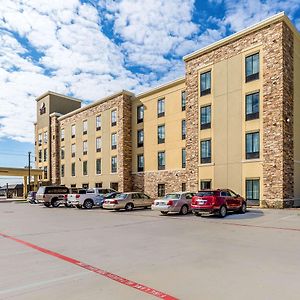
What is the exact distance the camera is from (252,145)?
23.2m

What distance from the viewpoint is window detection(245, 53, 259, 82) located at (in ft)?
76.2

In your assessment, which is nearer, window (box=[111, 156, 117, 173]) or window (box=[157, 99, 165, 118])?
window (box=[157, 99, 165, 118])

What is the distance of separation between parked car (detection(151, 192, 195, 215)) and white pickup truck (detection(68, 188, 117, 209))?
854 centimetres

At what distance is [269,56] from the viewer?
22406mm

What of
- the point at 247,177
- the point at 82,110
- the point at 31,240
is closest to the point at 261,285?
the point at 31,240

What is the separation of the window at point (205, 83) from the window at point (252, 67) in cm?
363

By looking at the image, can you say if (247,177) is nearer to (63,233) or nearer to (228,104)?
(228,104)

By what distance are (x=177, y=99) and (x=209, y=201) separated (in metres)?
16.2

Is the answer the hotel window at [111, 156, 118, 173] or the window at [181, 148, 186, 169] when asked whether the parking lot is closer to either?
the window at [181, 148, 186, 169]

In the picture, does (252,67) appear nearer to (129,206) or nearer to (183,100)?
(183,100)

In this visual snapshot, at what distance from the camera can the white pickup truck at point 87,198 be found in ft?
83.0

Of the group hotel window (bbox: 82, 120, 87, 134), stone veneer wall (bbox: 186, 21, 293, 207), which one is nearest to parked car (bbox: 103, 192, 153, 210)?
stone veneer wall (bbox: 186, 21, 293, 207)

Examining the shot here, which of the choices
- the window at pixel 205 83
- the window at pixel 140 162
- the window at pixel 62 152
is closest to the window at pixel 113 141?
the window at pixel 140 162

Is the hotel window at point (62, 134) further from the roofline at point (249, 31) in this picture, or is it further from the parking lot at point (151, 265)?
the parking lot at point (151, 265)
